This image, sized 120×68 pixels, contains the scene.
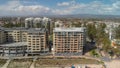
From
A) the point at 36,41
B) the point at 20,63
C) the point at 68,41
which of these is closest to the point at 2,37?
the point at 36,41

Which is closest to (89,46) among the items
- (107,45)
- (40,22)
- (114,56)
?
(107,45)

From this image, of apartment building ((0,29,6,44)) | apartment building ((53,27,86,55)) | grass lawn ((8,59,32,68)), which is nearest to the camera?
grass lawn ((8,59,32,68))

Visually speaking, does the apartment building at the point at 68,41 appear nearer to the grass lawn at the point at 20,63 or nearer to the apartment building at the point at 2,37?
the grass lawn at the point at 20,63

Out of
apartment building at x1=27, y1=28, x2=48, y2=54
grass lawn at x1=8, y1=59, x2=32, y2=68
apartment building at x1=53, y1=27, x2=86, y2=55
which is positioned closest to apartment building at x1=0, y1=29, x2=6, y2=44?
apartment building at x1=27, y1=28, x2=48, y2=54

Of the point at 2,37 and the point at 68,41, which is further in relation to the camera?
the point at 2,37

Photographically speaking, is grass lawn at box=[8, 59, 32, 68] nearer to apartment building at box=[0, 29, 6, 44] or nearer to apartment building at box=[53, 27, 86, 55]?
apartment building at box=[53, 27, 86, 55]

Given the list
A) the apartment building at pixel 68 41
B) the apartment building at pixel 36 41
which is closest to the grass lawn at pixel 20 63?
the apartment building at pixel 36 41

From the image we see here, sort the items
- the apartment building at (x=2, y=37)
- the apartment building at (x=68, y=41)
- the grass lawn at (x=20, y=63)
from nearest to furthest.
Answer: the grass lawn at (x=20, y=63), the apartment building at (x=68, y=41), the apartment building at (x=2, y=37)

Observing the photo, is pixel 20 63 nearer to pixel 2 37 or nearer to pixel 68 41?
pixel 68 41
